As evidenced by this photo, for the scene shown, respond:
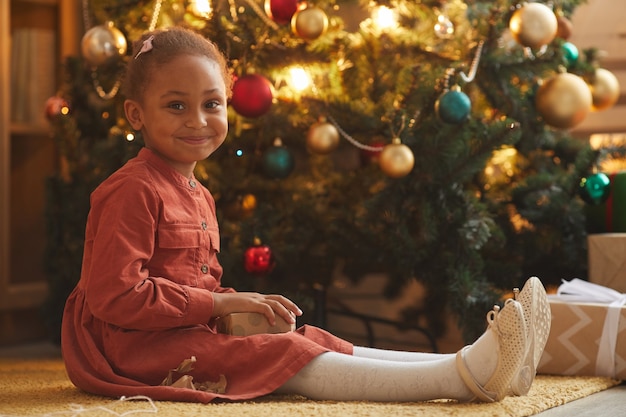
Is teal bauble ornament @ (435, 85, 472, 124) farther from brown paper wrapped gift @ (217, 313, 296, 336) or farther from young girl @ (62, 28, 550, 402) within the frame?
brown paper wrapped gift @ (217, 313, 296, 336)

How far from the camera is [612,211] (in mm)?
1956

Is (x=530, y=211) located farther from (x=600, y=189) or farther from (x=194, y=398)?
(x=194, y=398)

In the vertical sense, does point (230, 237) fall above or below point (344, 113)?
below

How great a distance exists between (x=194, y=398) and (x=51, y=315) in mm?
1009

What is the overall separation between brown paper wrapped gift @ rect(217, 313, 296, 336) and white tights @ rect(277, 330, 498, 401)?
0.28ft

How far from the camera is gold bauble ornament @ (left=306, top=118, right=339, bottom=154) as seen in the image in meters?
1.89

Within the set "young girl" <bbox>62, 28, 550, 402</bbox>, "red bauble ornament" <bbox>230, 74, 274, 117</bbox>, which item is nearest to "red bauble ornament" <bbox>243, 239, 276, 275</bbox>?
"red bauble ornament" <bbox>230, 74, 274, 117</bbox>

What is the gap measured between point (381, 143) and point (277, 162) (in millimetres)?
219

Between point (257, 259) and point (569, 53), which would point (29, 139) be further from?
point (569, 53)

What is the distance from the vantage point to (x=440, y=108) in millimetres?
1757

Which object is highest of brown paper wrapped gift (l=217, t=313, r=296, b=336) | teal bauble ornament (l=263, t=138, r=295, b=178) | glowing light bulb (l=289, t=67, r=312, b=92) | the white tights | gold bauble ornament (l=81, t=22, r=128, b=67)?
gold bauble ornament (l=81, t=22, r=128, b=67)

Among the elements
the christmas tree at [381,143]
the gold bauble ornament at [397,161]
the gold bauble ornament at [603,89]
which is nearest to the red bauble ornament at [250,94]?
the christmas tree at [381,143]

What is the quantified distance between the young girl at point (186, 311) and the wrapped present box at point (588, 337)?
346mm

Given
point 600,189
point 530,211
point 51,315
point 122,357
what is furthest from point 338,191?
point 122,357
